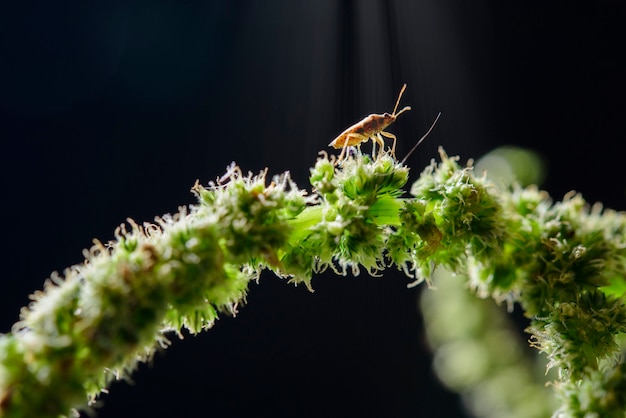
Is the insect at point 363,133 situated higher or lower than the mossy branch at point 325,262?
higher

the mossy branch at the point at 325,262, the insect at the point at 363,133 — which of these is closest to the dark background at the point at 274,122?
the insect at the point at 363,133

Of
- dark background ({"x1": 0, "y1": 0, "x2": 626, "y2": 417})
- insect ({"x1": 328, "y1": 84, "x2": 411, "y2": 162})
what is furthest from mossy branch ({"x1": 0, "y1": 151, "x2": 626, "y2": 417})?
dark background ({"x1": 0, "y1": 0, "x2": 626, "y2": 417})

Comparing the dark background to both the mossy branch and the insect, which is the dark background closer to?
the insect

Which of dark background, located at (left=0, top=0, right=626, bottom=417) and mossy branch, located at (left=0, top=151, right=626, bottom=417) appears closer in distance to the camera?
mossy branch, located at (left=0, top=151, right=626, bottom=417)

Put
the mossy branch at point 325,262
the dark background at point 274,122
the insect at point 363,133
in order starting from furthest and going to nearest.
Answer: the dark background at point 274,122 → the insect at point 363,133 → the mossy branch at point 325,262

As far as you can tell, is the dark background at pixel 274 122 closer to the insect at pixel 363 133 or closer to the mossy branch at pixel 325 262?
the insect at pixel 363 133

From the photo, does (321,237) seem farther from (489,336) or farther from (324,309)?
(324,309)

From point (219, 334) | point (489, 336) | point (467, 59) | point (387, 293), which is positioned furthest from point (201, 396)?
point (467, 59)
